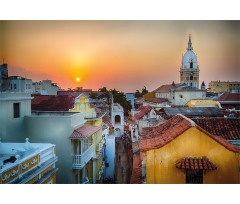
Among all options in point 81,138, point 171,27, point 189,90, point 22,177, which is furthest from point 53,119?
point 189,90

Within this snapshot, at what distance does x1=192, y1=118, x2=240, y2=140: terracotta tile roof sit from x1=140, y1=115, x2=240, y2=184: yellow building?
117 centimetres

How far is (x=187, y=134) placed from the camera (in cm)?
349

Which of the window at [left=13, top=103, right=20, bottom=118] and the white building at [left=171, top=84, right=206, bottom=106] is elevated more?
the white building at [left=171, top=84, right=206, bottom=106]

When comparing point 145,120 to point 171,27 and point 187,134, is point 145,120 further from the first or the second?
point 187,134

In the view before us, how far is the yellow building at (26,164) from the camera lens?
2.67 m

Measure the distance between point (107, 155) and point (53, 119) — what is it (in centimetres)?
377

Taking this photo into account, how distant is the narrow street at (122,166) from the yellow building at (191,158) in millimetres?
2361

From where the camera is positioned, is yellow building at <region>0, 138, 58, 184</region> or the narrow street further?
the narrow street

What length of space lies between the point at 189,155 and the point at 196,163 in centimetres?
17

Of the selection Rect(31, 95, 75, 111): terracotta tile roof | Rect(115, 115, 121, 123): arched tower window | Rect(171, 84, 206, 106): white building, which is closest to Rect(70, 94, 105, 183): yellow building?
Rect(31, 95, 75, 111): terracotta tile roof

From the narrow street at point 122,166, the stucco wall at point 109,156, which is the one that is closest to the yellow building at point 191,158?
the narrow street at point 122,166

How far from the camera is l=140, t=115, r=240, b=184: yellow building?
3443 mm

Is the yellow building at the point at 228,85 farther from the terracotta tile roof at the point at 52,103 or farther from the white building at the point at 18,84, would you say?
the white building at the point at 18,84

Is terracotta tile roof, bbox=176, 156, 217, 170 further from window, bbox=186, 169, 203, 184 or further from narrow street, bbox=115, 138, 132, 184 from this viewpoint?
narrow street, bbox=115, 138, 132, 184
